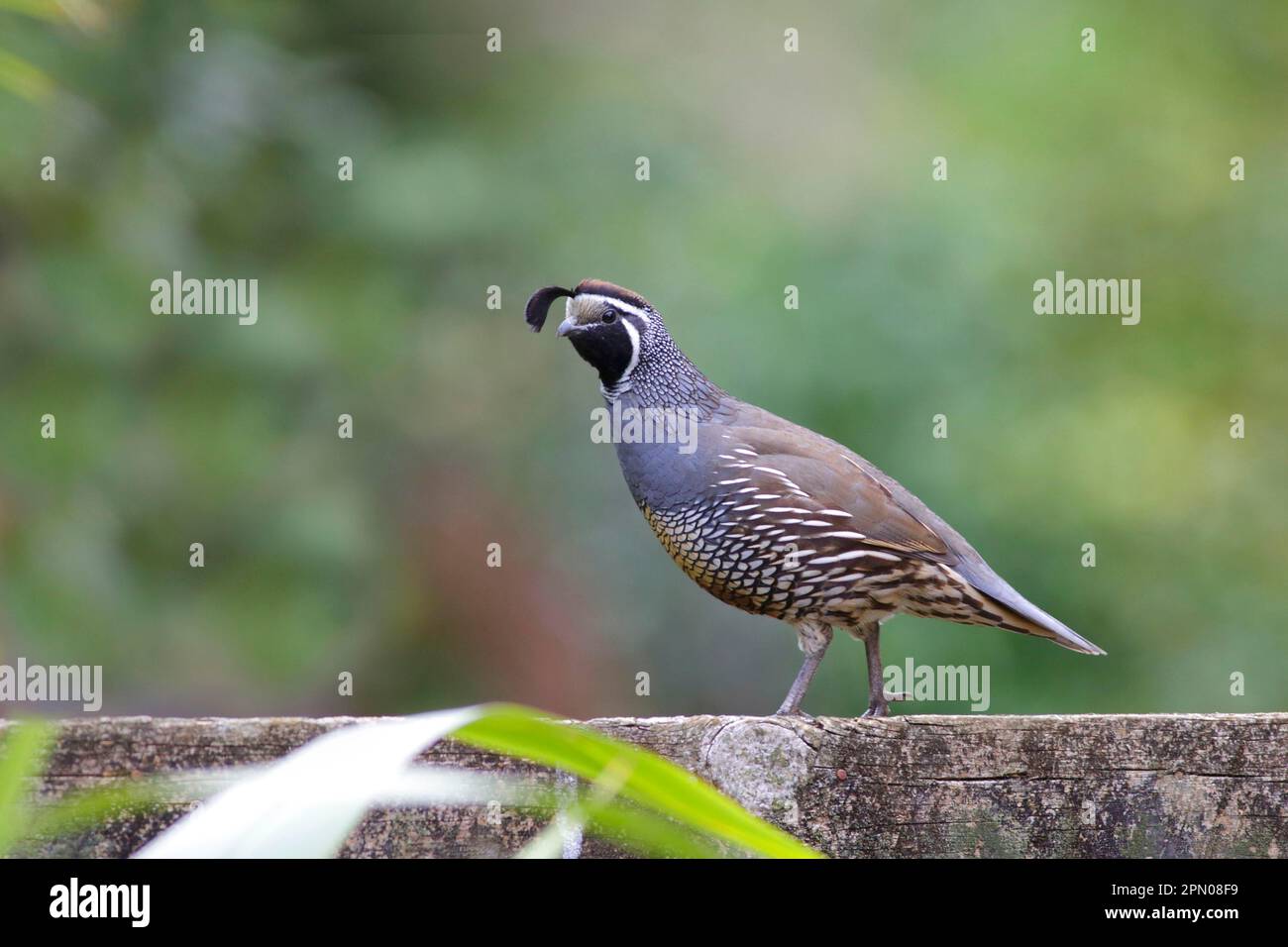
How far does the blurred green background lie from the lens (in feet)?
26.2

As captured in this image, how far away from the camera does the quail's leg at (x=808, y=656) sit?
13.3 ft

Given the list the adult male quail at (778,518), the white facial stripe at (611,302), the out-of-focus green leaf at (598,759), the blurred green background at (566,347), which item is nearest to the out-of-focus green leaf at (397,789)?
the out-of-focus green leaf at (598,759)

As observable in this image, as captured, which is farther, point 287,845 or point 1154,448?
point 1154,448

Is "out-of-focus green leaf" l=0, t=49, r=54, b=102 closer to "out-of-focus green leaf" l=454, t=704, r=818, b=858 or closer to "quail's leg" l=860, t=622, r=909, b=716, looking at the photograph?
"out-of-focus green leaf" l=454, t=704, r=818, b=858

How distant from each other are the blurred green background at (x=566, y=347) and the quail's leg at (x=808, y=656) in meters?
3.67

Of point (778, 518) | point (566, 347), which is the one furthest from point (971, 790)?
point (566, 347)

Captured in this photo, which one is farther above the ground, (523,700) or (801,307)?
(801,307)

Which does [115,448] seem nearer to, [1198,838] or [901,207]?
[901,207]

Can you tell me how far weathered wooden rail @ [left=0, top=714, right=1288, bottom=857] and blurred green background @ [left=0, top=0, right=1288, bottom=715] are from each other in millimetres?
5200

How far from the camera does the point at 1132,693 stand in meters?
8.43

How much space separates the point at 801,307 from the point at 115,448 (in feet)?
11.8

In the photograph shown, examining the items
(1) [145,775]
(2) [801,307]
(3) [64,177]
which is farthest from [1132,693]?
(1) [145,775]

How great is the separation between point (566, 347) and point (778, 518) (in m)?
6.32

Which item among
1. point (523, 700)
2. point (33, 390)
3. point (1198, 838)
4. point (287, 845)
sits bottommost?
point (523, 700)
